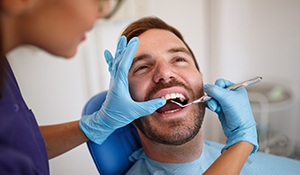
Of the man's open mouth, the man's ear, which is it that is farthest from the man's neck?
the man's ear

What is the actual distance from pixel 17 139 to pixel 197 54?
6.36ft

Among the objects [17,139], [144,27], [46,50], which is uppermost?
[46,50]

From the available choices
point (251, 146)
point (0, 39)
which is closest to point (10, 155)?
point (0, 39)

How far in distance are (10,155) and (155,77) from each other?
1.97 ft

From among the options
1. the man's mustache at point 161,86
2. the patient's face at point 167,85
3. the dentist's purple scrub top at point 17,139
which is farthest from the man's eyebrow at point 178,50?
the dentist's purple scrub top at point 17,139

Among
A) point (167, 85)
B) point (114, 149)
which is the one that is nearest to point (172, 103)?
point (167, 85)

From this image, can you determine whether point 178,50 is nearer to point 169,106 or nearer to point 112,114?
point 169,106

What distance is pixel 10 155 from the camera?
595 mm

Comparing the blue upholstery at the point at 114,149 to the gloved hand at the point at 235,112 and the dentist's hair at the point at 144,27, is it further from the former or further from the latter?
the gloved hand at the point at 235,112

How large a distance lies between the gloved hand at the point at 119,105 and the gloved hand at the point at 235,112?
19 centimetres

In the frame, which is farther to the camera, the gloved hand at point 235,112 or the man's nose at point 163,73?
the man's nose at point 163,73

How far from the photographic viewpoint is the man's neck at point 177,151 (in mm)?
1081

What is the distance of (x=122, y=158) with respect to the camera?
1212 mm

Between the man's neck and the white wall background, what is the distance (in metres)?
0.83
